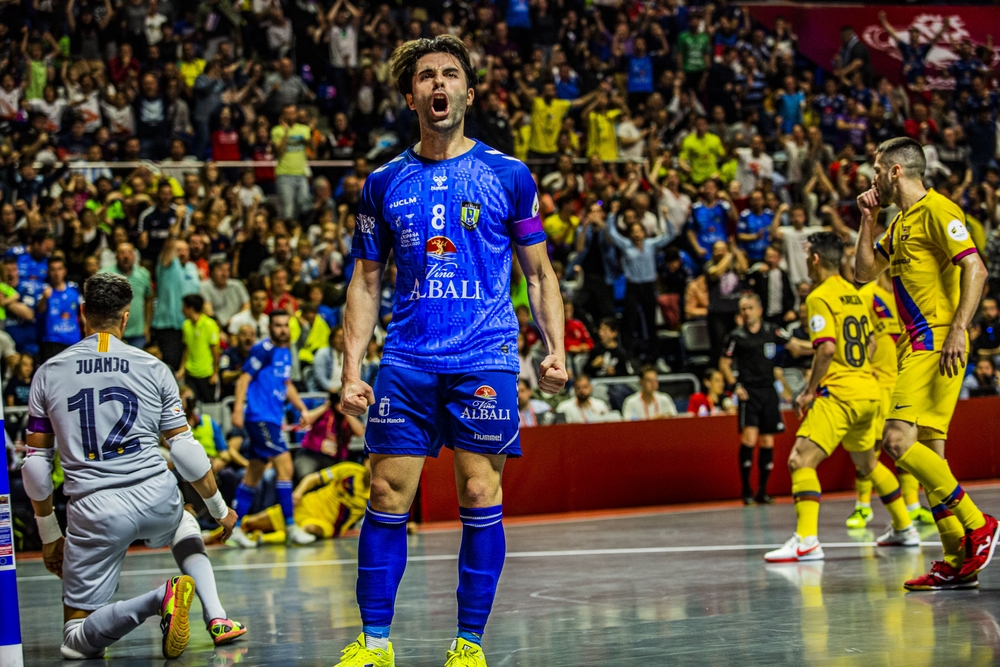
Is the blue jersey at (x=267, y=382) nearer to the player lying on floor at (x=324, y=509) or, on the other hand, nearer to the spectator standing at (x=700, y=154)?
the player lying on floor at (x=324, y=509)

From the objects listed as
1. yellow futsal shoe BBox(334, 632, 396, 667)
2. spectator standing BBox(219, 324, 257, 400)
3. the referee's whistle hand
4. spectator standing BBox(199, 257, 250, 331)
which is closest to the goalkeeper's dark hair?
the referee's whistle hand

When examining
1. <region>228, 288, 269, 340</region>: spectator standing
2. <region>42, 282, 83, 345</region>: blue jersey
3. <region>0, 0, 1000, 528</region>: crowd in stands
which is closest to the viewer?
<region>42, 282, 83, 345</region>: blue jersey

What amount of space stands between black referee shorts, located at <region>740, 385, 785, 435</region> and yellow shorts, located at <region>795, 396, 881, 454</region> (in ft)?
14.0

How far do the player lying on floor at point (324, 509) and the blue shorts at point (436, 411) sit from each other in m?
7.27

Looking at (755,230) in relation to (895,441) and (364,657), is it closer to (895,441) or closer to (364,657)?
(895,441)

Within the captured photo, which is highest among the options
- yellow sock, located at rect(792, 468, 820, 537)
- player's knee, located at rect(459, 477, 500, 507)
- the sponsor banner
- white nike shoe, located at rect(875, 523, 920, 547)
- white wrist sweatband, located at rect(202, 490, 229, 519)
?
the sponsor banner

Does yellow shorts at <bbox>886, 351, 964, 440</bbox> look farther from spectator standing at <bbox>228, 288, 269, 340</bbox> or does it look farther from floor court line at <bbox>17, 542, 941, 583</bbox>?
spectator standing at <bbox>228, 288, 269, 340</bbox>

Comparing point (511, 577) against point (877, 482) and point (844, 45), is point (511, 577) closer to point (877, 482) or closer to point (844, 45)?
point (877, 482)

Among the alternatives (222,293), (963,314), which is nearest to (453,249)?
(963,314)

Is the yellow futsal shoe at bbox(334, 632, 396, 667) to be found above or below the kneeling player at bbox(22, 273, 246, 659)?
below

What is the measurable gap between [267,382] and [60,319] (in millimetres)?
3077

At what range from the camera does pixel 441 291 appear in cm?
485

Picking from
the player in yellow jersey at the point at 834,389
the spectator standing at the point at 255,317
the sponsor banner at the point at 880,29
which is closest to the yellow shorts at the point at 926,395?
the player in yellow jersey at the point at 834,389

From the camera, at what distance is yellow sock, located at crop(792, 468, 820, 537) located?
8.73 metres
